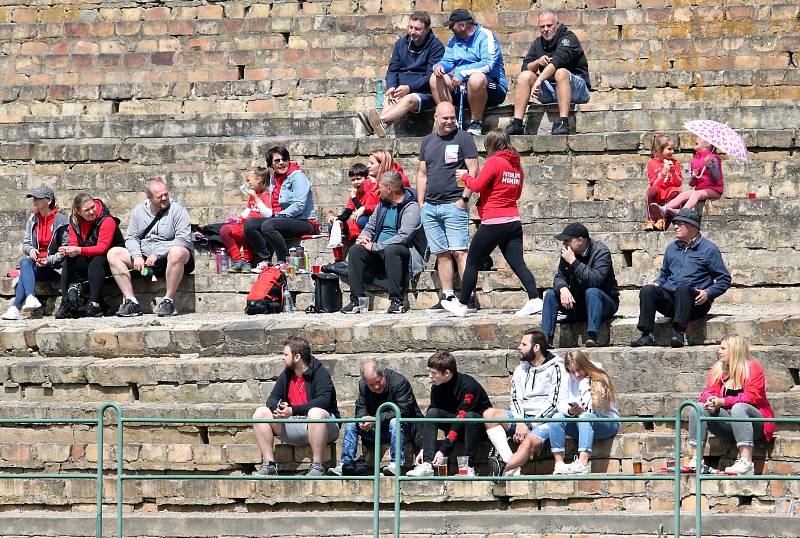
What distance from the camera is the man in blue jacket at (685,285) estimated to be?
500 inches

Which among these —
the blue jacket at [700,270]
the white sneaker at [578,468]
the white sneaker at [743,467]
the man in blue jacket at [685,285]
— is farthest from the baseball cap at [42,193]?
the white sneaker at [743,467]

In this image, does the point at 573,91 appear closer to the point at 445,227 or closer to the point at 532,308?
the point at 445,227

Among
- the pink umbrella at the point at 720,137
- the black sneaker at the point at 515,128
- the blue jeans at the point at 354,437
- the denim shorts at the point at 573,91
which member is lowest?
the blue jeans at the point at 354,437

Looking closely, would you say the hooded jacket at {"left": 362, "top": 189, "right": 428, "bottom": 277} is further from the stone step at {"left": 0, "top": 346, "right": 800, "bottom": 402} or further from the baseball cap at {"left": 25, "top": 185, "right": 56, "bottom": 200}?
the baseball cap at {"left": 25, "top": 185, "right": 56, "bottom": 200}

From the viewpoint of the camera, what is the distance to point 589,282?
1274 centimetres

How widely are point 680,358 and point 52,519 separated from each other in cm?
508

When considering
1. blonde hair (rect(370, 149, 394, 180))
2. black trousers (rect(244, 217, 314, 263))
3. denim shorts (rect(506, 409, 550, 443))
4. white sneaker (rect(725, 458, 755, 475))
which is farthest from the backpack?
white sneaker (rect(725, 458, 755, 475))

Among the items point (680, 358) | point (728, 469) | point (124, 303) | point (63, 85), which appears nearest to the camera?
point (728, 469)

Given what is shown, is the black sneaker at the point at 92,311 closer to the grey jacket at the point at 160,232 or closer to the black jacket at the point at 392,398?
the grey jacket at the point at 160,232

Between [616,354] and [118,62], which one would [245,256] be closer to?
[616,354]

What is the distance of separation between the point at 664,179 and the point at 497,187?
2275 mm

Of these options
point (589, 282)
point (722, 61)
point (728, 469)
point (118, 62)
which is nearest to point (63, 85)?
point (118, 62)

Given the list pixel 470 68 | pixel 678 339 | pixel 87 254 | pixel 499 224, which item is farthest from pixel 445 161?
pixel 87 254

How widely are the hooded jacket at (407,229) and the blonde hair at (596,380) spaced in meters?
2.85
